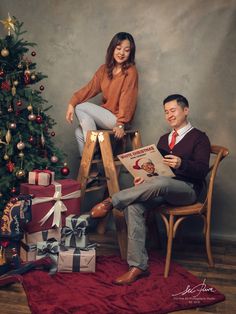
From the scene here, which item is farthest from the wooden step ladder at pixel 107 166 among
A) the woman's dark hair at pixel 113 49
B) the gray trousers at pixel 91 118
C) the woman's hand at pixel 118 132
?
the woman's dark hair at pixel 113 49

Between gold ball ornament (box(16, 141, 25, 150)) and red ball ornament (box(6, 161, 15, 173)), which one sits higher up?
gold ball ornament (box(16, 141, 25, 150))

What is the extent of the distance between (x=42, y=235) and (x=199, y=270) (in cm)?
113

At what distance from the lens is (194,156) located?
3.25m

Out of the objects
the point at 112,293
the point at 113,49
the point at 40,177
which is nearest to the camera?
the point at 112,293

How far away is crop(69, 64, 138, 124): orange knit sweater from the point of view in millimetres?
3680

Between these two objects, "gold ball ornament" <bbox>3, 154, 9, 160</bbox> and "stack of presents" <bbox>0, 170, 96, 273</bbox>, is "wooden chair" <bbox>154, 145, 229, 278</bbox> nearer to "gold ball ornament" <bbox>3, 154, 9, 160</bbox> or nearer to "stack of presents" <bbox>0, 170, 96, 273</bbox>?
"stack of presents" <bbox>0, 170, 96, 273</bbox>

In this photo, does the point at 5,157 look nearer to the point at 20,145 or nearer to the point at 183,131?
the point at 20,145

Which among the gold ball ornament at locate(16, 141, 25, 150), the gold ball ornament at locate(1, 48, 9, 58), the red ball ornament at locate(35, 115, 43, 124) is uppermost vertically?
the gold ball ornament at locate(1, 48, 9, 58)

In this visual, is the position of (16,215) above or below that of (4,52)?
below

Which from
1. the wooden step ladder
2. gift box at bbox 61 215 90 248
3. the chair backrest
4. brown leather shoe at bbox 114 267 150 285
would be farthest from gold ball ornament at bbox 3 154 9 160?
the chair backrest

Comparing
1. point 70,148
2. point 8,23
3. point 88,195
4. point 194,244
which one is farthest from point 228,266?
point 8,23

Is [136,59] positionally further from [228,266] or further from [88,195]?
[228,266]

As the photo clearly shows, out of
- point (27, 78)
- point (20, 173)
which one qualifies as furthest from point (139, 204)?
point (27, 78)
